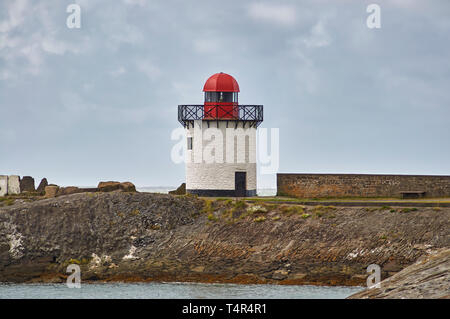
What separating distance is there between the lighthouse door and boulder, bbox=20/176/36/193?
14183 mm

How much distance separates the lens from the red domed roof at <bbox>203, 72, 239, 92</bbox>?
4125 cm

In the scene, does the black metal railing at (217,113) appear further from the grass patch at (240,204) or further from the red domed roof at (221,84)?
the grass patch at (240,204)

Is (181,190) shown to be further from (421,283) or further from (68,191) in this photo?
(421,283)

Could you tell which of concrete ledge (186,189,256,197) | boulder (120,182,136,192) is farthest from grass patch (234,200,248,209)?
boulder (120,182,136,192)

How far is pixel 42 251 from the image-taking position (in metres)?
34.9

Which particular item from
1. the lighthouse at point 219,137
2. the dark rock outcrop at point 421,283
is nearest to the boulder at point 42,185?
the lighthouse at point 219,137

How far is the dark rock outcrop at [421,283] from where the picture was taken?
19719 millimetres

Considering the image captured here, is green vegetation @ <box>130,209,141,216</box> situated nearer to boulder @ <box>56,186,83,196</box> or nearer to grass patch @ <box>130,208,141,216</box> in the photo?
grass patch @ <box>130,208,141,216</box>

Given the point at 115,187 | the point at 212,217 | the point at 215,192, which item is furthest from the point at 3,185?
the point at 212,217

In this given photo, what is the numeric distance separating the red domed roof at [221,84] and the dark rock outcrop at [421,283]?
1928 centimetres
